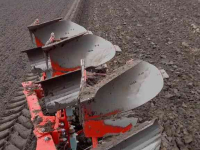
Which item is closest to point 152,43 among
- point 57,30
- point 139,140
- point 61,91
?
point 57,30

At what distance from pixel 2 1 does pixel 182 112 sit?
39.6 feet

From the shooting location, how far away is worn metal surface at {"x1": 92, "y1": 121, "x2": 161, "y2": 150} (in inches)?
67.0

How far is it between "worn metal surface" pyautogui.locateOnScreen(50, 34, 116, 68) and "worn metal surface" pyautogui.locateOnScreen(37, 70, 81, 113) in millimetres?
586

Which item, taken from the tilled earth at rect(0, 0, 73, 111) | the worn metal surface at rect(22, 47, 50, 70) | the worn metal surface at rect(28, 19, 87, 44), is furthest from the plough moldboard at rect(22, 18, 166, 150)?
the tilled earth at rect(0, 0, 73, 111)

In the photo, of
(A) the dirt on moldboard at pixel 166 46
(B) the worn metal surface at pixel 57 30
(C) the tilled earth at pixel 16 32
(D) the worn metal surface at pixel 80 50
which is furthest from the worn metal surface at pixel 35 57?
(A) the dirt on moldboard at pixel 166 46

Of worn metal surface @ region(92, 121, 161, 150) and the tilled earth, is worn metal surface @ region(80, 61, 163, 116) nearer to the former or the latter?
worn metal surface @ region(92, 121, 161, 150)

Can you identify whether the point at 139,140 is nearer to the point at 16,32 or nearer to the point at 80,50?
the point at 80,50

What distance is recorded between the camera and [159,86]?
85.6 inches

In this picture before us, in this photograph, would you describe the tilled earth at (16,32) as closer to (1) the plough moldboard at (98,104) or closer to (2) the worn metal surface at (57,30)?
(2) the worn metal surface at (57,30)

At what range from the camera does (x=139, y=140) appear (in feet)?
5.84

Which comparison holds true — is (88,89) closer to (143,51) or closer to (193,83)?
(193,83)

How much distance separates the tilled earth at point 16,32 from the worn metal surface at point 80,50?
3.86ft

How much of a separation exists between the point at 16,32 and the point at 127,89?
5.90m

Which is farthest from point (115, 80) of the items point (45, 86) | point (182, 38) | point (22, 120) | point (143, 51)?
point (182, 38)
